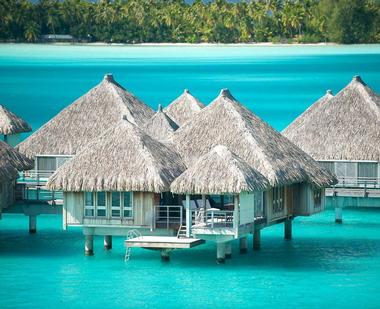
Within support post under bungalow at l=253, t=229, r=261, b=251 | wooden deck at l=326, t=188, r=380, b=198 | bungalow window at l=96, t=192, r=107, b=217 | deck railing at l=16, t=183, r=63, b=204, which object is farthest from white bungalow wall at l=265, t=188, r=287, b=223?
deck railing at l=16, t=183, r=63, b=204

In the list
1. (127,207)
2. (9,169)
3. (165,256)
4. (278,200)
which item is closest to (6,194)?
(9,169)

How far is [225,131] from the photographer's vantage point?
40812mm

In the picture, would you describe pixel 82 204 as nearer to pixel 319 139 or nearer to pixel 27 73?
pixel 319 139

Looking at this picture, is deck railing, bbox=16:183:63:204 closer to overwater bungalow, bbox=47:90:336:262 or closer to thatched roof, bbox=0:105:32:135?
overwater bungalow, bbox=47:90:336:262

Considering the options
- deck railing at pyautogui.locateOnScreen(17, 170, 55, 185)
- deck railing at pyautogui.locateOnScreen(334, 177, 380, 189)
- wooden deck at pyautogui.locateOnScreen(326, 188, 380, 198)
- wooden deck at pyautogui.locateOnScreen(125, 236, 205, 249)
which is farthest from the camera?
deck railing at pyautogui.locateOnScreen(17, 170, 55, 185)

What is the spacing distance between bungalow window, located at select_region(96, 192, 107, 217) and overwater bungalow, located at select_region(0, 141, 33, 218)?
2.98 meters

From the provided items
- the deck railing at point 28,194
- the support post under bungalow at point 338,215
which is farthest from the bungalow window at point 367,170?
the deck railing at point 28,194

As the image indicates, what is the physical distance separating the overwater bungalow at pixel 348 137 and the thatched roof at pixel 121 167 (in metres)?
9.02

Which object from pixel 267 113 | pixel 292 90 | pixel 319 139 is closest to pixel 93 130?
pixel 319 139

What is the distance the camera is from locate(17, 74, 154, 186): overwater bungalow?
48.6 metres

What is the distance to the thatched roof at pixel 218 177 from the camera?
122 feet

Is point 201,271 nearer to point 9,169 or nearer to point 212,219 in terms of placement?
point 212,219

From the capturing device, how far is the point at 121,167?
127ft

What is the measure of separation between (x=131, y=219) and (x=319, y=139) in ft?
36.4
